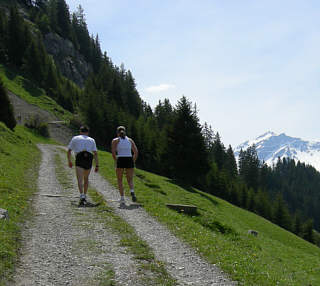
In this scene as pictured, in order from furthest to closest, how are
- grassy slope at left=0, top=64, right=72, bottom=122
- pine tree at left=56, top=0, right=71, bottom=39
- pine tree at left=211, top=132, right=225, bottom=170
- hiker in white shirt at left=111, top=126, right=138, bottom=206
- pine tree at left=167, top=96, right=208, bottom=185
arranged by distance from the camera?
pine tree at left=56, top=0, right=71, bottom=39 < pine tree at left=211, top=132, right=225, bottom=170 < grassy slope at left=0, top=64, right=72, bottom=122 < pine tree at left=167, top=96, right=208, bottom=185 < hiker in white shirt at left=111, top=126, right=138, bottom=206

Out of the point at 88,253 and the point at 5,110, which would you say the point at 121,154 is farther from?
the point at 5,110

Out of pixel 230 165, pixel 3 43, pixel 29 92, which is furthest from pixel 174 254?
pixel 230 165

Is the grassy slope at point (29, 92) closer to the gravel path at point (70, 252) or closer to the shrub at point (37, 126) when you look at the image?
the shrub at point (37, 126)

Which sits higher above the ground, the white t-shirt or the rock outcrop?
the rock outcrop

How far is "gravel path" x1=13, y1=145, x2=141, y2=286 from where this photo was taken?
5.88m

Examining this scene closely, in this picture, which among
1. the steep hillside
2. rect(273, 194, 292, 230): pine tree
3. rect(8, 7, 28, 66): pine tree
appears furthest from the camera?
rect(8, 7, 28, 66): pine tree

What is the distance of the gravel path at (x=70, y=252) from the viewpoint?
19.3ft

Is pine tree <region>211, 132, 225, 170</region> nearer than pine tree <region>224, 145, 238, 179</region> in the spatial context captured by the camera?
Yes

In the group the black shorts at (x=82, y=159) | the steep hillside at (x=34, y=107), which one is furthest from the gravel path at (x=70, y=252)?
the steep hillside at (x=34, y=107)

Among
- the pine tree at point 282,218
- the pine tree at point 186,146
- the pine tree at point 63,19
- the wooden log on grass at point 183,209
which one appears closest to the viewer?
the wooden log on grass at point 183,209

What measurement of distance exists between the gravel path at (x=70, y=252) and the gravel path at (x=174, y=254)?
0.98m

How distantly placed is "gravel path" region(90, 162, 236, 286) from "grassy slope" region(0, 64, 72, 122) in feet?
244

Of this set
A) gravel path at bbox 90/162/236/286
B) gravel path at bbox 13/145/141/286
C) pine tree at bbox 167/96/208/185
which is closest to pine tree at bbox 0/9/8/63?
pine tree at bbox 167/96/208/185

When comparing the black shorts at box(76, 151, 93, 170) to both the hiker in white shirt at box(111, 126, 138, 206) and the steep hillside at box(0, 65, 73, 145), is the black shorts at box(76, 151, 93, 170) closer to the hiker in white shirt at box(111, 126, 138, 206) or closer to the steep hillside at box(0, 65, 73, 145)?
the hiker in white shirt at box(111, 126, 138, 206)
